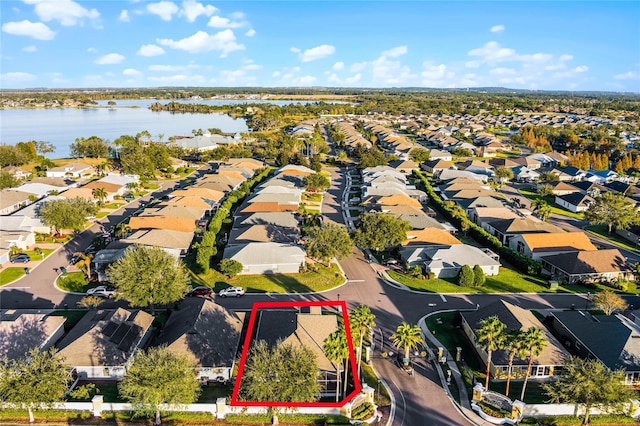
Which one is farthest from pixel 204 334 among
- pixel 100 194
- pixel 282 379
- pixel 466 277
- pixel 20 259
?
pixel 100 194

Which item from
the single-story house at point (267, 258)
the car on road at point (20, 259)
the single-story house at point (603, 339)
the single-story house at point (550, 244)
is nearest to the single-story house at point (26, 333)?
the car on road at point (20, 259)

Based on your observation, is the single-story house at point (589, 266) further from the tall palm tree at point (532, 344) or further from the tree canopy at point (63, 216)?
the tree canopy at point (63, 216)

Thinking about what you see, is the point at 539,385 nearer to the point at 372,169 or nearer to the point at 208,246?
the point at 208,246

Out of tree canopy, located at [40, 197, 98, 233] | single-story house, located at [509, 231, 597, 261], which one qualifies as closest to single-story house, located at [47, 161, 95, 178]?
tree canopy, located at [40, 197, 98, 233]

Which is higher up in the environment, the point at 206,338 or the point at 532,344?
the point at 532,344

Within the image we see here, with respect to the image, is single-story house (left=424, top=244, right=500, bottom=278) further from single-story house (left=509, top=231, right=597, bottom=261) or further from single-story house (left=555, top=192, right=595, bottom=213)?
single-story house (left=555, top=192, right=595, bottom=213)

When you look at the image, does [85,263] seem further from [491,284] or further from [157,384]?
[491,284]
